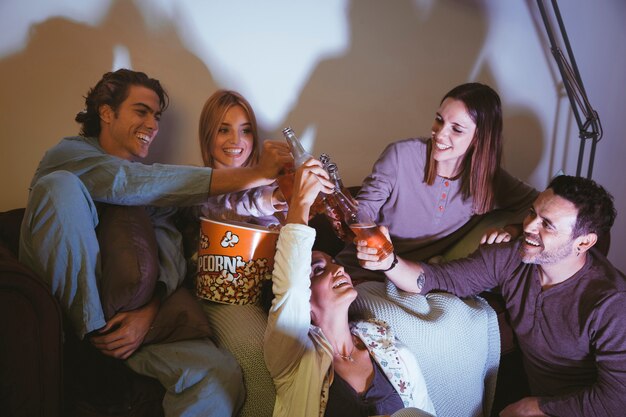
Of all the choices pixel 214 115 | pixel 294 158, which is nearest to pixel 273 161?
pixel 294 158

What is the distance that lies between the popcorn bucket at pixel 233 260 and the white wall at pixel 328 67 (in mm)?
770

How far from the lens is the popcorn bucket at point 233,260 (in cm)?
114

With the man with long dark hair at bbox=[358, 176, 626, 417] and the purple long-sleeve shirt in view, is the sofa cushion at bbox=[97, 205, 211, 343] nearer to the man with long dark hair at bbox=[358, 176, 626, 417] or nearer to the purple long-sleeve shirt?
the man with long dark hair at bbox=[358, 176, 626, 417]

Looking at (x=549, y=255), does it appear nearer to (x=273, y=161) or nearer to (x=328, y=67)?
(x=273, y=161)

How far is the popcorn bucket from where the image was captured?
1139 millimetres

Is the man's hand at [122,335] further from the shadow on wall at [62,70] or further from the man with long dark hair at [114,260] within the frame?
the shadow on wall at [62,70]

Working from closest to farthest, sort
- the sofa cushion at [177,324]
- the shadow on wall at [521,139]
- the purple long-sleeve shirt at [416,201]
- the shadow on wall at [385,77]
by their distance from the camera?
the sofa cushion at [177,324] < the purple long-sleeve shirt at [416,201] < the shadow on wall at [385,77] < the shadow on wall at [521,139]

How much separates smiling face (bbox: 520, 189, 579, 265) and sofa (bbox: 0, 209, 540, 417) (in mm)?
256

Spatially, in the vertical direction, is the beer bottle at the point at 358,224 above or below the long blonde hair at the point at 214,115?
below

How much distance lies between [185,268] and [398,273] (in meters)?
0.63

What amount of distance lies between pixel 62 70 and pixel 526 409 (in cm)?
182

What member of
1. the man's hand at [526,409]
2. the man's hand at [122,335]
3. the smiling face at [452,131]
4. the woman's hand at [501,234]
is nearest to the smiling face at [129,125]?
the man's hand at [122,335]

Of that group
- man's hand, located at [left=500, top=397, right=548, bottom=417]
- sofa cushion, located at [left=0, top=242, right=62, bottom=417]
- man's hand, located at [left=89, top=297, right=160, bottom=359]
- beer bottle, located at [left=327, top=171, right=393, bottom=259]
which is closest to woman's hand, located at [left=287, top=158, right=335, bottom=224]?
beer bottle, located at [left=327, top=171, right=393, bottom=259]

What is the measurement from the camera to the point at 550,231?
1.29 meters
